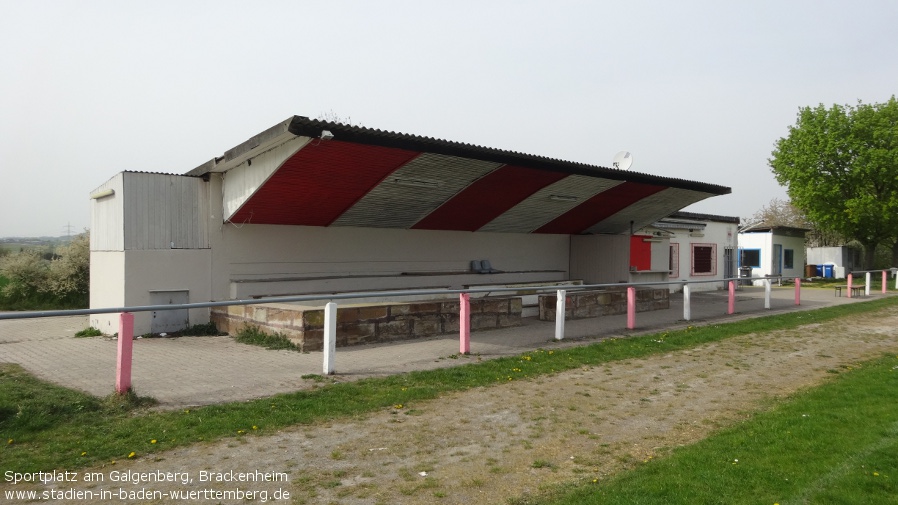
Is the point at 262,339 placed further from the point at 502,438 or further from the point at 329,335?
the point at 502,438

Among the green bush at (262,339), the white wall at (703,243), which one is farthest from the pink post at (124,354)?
the white wall at (703,243)

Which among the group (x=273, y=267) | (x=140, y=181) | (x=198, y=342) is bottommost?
(x=198, y=342)

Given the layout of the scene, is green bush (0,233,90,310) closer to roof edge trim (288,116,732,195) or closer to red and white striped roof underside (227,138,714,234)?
red and white striped roof underside (227,138,714,234)

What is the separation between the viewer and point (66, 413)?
5.60 m

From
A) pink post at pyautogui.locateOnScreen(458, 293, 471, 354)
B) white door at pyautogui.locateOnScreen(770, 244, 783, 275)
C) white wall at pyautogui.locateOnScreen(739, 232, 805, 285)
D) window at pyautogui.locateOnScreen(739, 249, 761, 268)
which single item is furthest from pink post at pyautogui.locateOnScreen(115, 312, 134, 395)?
window at pyautogui.locateOnScreen(739, 249, 761, 268)

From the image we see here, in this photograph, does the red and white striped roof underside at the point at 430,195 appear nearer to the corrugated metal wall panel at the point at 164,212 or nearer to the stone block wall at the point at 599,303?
the corrugated metal wall panel at the point at 164,212

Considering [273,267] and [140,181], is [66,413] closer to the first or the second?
[140,181]

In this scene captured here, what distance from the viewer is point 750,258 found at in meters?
33.1

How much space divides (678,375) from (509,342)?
3256mm

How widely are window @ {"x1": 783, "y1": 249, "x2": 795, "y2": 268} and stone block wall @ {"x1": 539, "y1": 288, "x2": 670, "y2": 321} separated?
19692 mm

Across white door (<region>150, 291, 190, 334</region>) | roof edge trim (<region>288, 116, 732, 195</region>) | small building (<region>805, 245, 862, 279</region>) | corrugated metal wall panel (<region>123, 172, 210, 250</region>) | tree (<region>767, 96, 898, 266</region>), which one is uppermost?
tree (<region>767, 96, 898, 266</region>)

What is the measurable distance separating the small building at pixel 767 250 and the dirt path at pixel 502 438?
85.1 ft

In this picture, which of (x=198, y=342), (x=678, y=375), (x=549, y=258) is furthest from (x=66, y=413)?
(x=549, y=258)

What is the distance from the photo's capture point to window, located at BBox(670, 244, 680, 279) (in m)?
24.2
